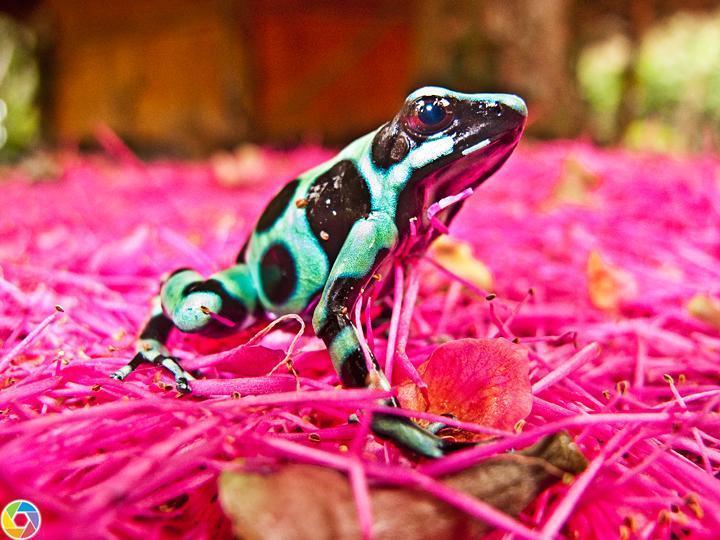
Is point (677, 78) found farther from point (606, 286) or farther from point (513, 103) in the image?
point (513, 103)

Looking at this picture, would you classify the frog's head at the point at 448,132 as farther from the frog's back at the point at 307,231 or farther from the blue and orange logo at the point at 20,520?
the blue and orange logo at the point at 20,520

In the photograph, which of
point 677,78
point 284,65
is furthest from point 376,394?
point 677,78

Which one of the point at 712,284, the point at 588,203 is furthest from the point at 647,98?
the point at 712,284

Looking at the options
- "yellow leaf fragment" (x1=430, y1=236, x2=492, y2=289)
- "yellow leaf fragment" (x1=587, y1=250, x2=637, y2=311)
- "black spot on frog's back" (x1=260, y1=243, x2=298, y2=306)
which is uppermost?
"black spot on frog's back" (x1=260, y1=243, x2=298, y2=306)

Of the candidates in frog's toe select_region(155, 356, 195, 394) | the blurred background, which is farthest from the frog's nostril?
the blurred background

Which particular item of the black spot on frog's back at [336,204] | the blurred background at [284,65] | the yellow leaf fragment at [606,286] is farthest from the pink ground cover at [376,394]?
the blurred background at [284,65]

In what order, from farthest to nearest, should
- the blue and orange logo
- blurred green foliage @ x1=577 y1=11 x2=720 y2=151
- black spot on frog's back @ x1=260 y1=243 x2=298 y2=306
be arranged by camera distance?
blurred green foliage @ x1=577 y1=11 x2=720 y2=151 → black spot on frog's back @ x1=260 y1=243 x2=298 y2=306 → the blue and orange logo

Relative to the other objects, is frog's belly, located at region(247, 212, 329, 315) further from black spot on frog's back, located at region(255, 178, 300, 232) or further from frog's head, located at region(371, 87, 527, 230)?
frog's head, located at region(371, 87, 527, 230)
